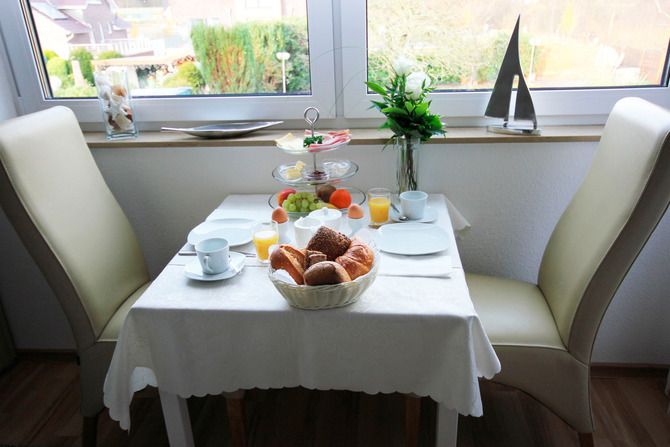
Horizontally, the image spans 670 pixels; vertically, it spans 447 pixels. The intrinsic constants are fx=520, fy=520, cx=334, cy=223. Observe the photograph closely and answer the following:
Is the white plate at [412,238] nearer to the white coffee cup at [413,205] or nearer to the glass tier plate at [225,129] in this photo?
the white coffee cup at [413,205]

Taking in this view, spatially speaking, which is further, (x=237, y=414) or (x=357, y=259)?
(x=237, y=414)

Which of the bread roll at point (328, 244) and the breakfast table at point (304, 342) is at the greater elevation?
the bread roll at point (328, 244)

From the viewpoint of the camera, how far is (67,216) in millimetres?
1447

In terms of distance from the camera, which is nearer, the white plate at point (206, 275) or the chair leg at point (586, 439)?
the white plate at point (206, 275)

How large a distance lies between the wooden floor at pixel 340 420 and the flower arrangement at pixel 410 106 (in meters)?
0.94

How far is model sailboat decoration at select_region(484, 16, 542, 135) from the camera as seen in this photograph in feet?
5.50

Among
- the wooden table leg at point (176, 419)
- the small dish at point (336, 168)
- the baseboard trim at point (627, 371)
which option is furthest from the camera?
the baseboard trim at point (627, 371)

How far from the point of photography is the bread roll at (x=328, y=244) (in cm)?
114

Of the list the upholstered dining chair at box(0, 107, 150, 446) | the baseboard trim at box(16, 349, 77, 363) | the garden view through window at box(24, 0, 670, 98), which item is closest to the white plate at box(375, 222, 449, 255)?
the garden view through window at box(24, 0, 670, 98)

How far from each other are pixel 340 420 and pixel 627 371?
1.12 metres

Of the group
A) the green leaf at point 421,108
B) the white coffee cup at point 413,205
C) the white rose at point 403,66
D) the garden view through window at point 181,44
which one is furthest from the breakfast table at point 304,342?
the garden view through window at point 181,44

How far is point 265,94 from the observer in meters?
1.93

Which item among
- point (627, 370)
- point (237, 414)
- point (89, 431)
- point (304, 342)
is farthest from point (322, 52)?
point (627, 370)

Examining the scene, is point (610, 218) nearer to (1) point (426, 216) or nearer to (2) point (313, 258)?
(1) point (426, 216)
